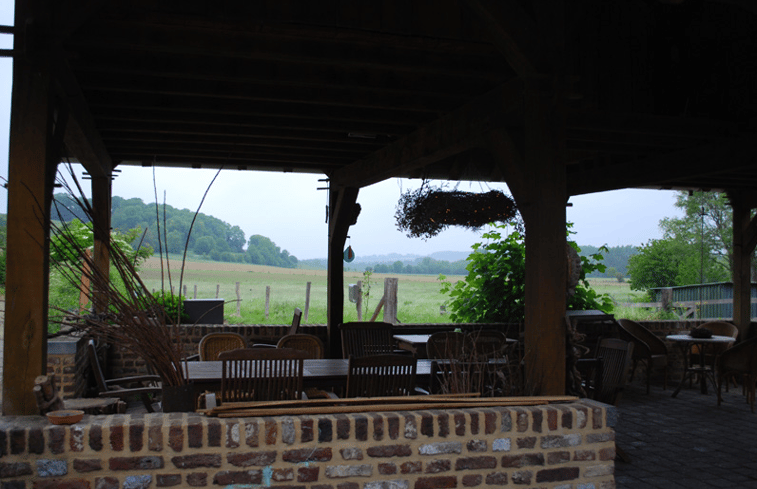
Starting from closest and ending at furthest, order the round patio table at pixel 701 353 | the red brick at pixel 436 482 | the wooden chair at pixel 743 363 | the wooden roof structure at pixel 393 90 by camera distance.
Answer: the red brick at pixel 436 482 < the wooden roof structure at pixel 393 90 < the wooden chair at pixel 743 363 < the round patio table at pixel 701 353

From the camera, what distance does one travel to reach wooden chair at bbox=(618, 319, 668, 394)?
28.6 ft

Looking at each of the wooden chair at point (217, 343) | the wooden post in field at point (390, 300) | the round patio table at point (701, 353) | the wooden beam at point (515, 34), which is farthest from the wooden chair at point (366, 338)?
the wooden post in field at point (390, 300)

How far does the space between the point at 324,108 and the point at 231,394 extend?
2.89 m

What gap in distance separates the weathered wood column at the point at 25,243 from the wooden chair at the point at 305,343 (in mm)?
2796

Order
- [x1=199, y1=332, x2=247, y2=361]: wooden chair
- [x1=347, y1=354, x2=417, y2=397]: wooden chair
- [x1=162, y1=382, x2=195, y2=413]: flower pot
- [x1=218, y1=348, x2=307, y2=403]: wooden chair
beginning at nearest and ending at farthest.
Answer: [x1=162, y1=382, x2=195, y2=413]: flower pot
[x1=347, y1=354, x2=417, y2=397]: wooden chair
[x1=218, y1=348, x2=307, y2=403]: wooden chair
[x1=199, y1=332, x2=247, y2=361]: wooden chair

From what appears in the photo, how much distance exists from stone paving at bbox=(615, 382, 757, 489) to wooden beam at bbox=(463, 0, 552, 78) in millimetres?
3015

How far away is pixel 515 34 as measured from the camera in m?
4.05

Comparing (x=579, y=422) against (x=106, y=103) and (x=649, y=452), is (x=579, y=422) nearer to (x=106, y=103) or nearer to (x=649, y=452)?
(x=649, y=452)

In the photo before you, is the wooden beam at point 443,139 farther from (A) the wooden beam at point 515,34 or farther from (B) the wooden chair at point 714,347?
(B) the wooden chair at point 714,347

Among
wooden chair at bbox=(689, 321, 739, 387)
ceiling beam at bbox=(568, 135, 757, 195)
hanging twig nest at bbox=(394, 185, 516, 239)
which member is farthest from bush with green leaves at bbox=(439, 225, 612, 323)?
hanging twig nest at bbox=(394, 185, 516, 239)

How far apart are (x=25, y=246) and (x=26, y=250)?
0.9 inches

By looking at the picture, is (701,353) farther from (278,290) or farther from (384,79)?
(278,290)

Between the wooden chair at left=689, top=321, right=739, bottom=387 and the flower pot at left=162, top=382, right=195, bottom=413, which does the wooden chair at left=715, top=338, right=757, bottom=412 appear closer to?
the wooden chair at left=689, top=321, right=739, bottom=387

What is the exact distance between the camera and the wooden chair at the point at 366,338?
258 inches
